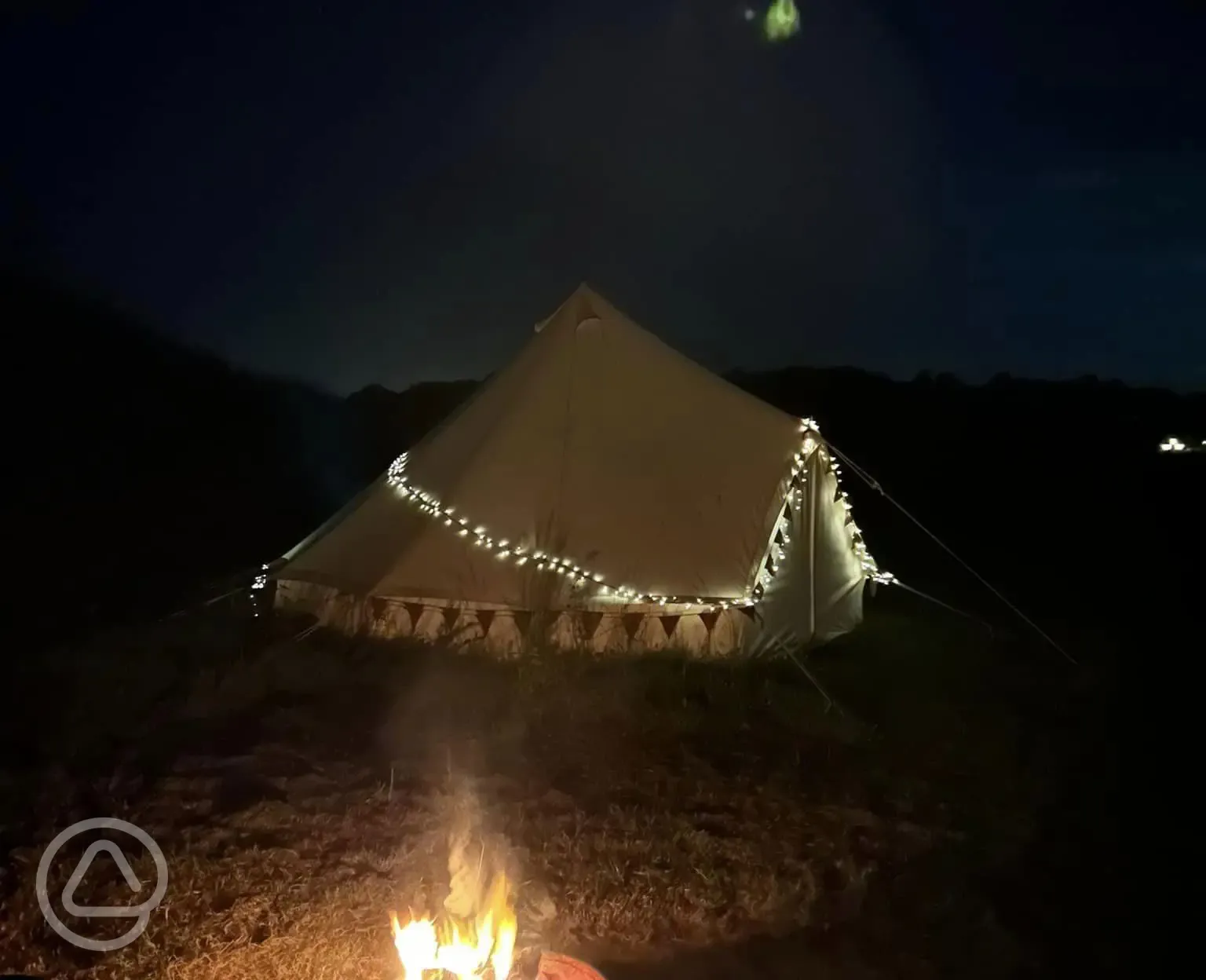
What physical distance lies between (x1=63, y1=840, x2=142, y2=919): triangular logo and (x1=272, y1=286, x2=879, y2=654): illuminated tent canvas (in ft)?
8.11

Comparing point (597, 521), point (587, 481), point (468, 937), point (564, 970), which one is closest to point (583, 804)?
point (564, 970)

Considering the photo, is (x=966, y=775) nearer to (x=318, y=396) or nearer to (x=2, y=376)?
(x=2, y=376)

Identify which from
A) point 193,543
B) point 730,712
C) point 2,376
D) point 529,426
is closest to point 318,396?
point 2,376

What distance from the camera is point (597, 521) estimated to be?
18.7 ft

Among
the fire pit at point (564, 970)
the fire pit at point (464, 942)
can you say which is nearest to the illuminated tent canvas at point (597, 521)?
the fire pit at point (564, 970)

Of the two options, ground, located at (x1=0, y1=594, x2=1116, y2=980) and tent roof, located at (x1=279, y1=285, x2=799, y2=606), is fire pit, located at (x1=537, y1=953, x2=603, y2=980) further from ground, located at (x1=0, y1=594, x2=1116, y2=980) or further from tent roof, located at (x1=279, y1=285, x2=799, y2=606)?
tent roof, located at (x1=279, y1=285, x2=799, y2=606)

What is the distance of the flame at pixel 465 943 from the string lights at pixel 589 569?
3.26 meters

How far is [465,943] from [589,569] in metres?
3.38

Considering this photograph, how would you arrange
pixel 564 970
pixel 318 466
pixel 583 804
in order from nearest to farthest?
pixel 564 970 → pixel 583 804 → pixel 318 466

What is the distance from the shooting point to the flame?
7.07 feet

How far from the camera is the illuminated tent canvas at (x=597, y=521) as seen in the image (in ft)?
18.0

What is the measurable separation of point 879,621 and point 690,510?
178cm

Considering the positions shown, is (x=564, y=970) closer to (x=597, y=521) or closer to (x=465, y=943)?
(x=465, y=943)

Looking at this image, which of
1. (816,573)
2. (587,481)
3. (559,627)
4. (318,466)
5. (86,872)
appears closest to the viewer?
(86,872)
